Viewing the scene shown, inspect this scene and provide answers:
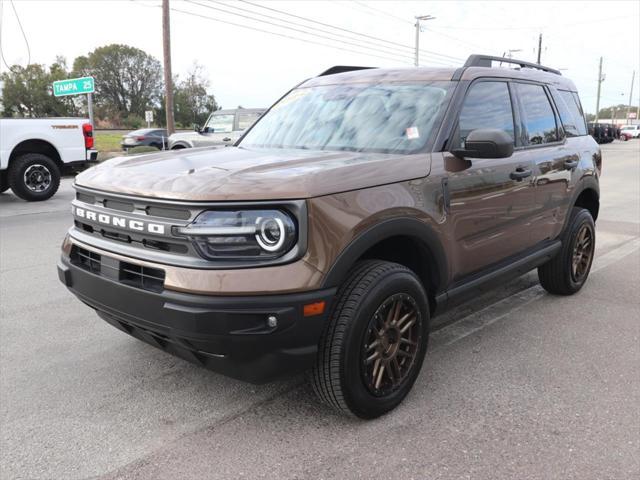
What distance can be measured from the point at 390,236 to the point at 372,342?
0.53m

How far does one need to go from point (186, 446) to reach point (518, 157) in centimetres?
279

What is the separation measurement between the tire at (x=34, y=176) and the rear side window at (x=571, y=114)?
30.0 feet

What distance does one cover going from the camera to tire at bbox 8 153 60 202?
33.3 feet

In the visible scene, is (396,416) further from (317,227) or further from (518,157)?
(518,157)

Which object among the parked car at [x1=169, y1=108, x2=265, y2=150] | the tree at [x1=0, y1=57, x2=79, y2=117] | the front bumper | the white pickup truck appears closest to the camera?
the front bumper

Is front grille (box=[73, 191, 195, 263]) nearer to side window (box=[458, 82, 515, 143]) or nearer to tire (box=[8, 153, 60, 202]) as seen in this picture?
side window (box=[458, 82, 515, 143])

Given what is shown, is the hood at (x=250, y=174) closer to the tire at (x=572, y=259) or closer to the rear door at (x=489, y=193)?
the rear door at (x=489, y=193)

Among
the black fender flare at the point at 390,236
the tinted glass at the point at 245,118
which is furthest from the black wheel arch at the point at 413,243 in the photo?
the tinted glass at the point at 245,118

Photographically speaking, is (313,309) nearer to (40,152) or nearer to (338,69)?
(338,69)

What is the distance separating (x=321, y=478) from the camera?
7.86 feet

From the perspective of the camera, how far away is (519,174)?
3797mm

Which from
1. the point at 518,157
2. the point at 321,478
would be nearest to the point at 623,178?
the point at 518,157

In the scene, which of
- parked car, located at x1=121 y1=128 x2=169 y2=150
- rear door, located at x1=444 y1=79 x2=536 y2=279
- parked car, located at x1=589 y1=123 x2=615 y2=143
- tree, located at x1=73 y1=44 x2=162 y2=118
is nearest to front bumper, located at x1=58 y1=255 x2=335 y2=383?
rear door, located at x1=444 y1=79 x2=536 y2=279

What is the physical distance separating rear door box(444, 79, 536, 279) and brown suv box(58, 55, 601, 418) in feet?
0.04
